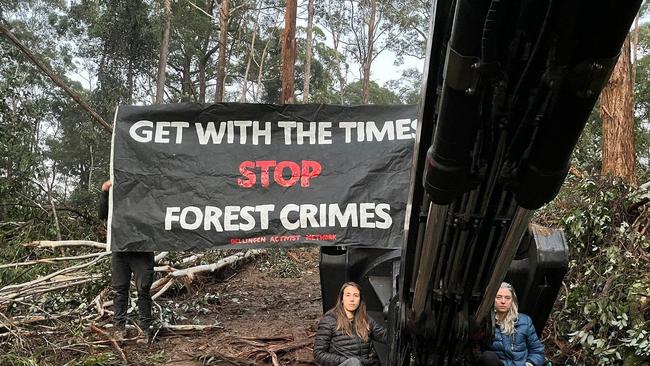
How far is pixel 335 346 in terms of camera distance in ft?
14.5

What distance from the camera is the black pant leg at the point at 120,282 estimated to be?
5461 millimetres

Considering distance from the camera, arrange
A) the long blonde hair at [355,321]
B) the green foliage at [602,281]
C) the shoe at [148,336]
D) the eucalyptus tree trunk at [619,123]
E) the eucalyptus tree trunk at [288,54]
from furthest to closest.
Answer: the eucalyptus tree trunk at [288,54] < the eucalyptus tree trunk at [619,123] < the shoe at [148,336] < the green foliage at [602,281] < the long blonde hair at [355,321]

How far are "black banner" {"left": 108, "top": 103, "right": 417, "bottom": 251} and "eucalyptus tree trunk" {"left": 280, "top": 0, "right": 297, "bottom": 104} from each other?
6.69 metres

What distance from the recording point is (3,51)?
16.2m

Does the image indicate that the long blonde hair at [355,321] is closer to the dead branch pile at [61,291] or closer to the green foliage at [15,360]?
the dead branch pile at [61,291]

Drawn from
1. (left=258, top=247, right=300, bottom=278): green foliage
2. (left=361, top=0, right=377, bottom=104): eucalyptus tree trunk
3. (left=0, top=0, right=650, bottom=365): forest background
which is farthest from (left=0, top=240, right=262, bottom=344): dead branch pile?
(left=361, top=0, right=377, bottom=104): eucalyptus tree trunk

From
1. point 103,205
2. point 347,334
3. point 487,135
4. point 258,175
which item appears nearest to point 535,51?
point 487,135

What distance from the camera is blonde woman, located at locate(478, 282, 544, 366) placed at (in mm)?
3934

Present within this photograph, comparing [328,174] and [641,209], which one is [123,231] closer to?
[328,174]

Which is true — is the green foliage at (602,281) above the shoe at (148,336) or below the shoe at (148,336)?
above

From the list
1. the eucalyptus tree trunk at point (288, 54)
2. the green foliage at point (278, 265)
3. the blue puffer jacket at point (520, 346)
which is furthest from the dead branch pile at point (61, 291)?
the eucalyptus tree trunk at point (288, 54)

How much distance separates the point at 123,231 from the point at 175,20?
67.9 ft

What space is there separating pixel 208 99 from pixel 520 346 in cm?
3138

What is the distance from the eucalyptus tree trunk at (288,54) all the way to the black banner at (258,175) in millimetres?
6686
